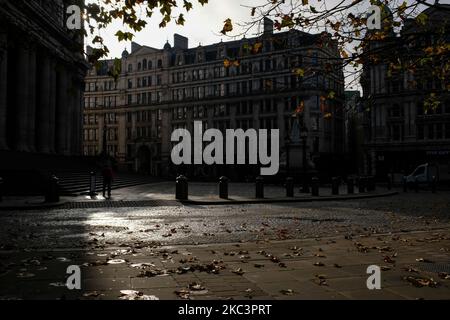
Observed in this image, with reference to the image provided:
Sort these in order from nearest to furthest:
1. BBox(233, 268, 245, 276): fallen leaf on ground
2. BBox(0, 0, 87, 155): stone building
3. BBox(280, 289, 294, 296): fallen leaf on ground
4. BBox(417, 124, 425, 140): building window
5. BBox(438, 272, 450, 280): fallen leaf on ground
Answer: BBox(280, 289, 294, 296): fallen leaf on ground, BBox(438, 272, 450, 280): fallen leaf on ground, BBox(233, 268, 245, 276): fallen leaf on ground, BBox(0, 0, 87, 155): stone building, BBox(417, 124, 425, 140): building window

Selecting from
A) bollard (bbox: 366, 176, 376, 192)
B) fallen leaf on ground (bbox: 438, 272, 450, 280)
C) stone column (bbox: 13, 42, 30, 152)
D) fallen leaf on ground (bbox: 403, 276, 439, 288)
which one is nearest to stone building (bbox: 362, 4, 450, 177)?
bollard (bbox: 366, 176, 376, 192)

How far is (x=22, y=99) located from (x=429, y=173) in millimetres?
39453

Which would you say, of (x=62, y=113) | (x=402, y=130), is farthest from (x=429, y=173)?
(x=62, y=113)

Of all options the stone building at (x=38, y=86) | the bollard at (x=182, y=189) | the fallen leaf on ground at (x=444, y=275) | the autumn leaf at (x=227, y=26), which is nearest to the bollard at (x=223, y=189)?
the bollard at (x=182, y=189)

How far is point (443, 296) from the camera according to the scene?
4891 millimetres

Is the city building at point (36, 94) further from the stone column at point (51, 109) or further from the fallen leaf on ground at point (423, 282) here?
the fallen leaf on ground at point (423, 282)

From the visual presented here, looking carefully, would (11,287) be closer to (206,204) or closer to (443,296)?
(443,296)

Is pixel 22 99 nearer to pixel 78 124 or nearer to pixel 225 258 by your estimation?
pixel 78 124

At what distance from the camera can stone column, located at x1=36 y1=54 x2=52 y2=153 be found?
4250cm

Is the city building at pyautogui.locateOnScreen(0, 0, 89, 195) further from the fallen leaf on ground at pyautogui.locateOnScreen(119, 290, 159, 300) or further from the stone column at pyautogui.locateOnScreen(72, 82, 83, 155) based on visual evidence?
the fallen leaf on ground at pyautogui.locateOnScreen(119, 290, 159, 300)

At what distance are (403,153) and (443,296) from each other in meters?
61.9

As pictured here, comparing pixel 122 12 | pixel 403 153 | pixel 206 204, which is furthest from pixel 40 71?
pixel 403 153

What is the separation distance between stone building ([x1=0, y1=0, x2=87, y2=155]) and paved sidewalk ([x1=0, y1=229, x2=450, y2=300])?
30105 millimetres

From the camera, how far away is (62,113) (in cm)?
4912
